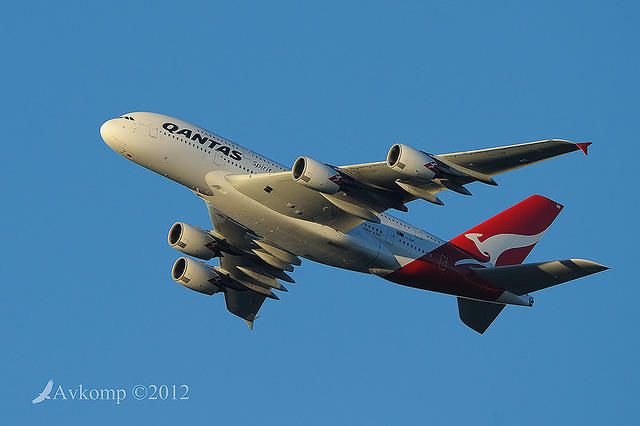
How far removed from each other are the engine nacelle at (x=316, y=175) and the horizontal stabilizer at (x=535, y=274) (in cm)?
1090

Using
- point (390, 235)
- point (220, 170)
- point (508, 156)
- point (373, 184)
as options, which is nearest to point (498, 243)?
point (390, 235)

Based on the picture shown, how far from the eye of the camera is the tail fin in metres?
54.7

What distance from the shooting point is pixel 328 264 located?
165 ft

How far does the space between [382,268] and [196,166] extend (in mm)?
10551

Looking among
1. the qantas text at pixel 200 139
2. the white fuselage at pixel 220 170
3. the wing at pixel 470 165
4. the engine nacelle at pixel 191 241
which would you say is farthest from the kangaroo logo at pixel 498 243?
the qantas text at pixel 200 139

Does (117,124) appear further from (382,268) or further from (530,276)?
(530,276)

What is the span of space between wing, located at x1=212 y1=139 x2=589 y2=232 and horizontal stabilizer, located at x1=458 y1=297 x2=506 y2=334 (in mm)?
9849

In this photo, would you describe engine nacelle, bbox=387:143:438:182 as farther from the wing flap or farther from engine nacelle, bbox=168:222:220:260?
engine nacelle, bbox=168:222:220:260

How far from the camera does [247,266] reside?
56062 millimetres

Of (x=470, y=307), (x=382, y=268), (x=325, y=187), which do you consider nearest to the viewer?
(x=325, y=187)

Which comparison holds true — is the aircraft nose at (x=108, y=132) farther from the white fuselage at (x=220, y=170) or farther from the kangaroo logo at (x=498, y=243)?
the kangaroo logo at (x=498, y=243)

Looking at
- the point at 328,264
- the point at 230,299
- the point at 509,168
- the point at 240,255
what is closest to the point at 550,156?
the point at 509,168

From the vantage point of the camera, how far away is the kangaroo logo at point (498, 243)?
54312 mm

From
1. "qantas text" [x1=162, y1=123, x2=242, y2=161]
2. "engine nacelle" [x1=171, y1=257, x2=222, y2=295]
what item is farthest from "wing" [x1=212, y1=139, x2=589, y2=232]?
"engine nacelle" [x1=171, y1=257, x2=222, y2=295]
